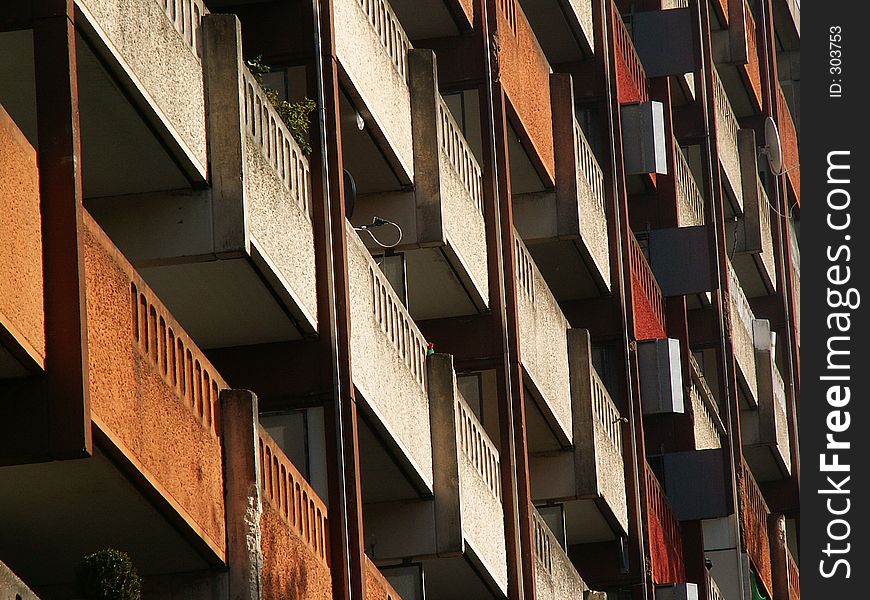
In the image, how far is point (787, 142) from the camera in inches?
1956

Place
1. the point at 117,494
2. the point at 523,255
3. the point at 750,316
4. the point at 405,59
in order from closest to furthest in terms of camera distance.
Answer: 1. the point at 117,494
2. the point at 405,59
3. the point at 523,255
4. the point at 750,316

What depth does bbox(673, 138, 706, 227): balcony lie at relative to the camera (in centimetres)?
3703

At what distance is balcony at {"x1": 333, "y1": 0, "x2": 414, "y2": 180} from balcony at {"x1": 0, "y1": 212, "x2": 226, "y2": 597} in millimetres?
4918

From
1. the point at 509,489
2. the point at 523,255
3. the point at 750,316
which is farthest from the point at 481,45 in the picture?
the point at 750,316

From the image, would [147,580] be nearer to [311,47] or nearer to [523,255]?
[311,47]

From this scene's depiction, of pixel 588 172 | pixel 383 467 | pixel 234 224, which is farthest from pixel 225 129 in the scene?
pixel 588 172

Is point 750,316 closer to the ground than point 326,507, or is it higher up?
higher up

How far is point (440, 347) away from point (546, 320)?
245 centimetres

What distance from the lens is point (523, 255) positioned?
→ 87.7 feet

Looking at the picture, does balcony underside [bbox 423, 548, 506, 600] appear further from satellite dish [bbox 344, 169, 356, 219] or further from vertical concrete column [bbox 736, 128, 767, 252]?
vertical concrete column [bbox 736, 128, 767, 252]

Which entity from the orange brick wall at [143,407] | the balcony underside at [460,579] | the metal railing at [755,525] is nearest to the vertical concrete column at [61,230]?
the orange brick wall at [143,407]

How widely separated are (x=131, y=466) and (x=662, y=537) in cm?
1966

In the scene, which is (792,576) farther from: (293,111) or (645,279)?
(293,111)

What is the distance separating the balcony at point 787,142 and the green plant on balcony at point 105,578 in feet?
115
